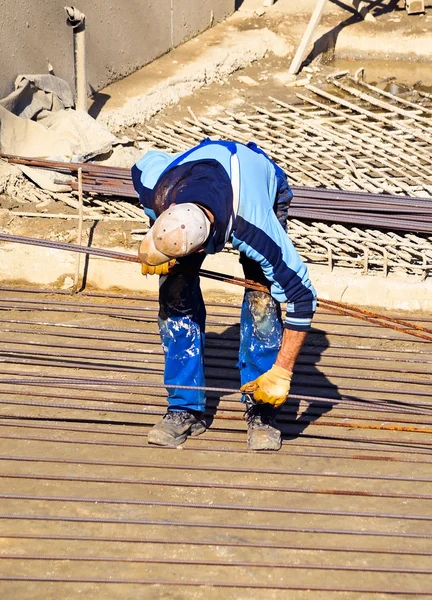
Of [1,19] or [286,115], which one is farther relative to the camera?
[286,115]

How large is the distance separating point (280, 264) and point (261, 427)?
917 mm

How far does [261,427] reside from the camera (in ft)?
12.4

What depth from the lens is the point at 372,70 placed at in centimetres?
1028

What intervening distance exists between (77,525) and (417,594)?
1256mm

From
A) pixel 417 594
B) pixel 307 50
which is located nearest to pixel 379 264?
pixel 417 594

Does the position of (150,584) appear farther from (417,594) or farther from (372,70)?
(372,70)

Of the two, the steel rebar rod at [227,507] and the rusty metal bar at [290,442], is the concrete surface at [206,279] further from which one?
the steel rebar rod at [227,507]

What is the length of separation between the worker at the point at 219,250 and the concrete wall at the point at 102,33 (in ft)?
12.4

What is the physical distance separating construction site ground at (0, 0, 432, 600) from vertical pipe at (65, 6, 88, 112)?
1.71 m

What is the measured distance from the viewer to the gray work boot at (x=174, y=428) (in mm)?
3737

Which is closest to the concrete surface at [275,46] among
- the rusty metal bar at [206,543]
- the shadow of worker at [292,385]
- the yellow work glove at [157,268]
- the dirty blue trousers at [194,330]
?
the shadow of worker at [292,385]

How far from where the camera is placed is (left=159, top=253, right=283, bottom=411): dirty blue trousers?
3611 mm

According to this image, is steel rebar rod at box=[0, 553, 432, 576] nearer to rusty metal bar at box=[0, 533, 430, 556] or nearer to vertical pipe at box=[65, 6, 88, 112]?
rusty metal bar at box=[0, 533, 430, 556]

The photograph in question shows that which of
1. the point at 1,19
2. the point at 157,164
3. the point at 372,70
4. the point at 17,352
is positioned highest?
the point at 157,164
